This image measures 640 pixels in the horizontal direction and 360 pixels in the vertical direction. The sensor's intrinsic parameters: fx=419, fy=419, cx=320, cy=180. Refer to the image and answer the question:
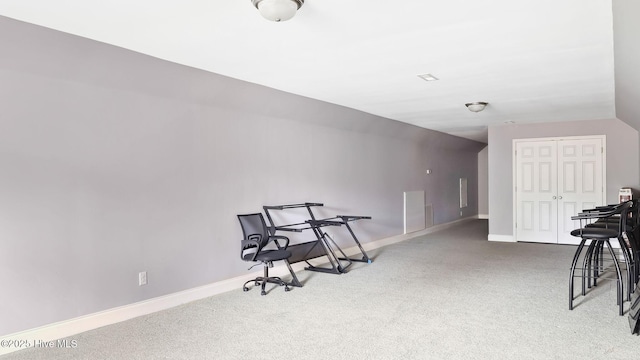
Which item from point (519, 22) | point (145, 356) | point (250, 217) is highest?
point (519, 22)

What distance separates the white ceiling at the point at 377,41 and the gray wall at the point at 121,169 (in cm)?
34

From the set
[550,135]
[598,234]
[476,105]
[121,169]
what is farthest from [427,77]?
[550,135]

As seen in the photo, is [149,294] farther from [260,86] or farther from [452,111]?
[452,111]

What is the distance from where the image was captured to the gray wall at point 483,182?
516 inches

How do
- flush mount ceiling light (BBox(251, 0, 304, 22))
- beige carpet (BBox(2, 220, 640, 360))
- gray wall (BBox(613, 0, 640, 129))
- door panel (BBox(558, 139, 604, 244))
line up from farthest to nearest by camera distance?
door panel (BBox(558, 139, 604, 244)) → beige carpet (BBox(2, 220, 640, 360)) → flush mount ceiling light (BBox(251, 0, 304, 22)) → gray wall (BBox(613, 0, 640, 129))

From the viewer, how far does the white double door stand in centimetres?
768

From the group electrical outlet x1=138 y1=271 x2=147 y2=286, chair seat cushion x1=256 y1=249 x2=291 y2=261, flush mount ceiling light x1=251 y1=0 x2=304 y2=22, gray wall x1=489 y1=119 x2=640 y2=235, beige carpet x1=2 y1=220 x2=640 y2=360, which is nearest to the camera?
flush mount ceiling light x1=251 y1=0 x2=304 y2=22

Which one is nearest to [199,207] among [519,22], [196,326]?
[196,326]

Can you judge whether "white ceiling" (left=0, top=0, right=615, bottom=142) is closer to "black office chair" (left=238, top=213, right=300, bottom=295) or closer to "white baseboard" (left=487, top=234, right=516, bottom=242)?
"black office chair" (left=238, top=213, right=300, bottom=295)

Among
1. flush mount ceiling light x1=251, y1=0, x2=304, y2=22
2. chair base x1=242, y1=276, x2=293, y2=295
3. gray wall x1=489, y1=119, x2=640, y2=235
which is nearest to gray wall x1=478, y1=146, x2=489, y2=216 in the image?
gray wall x1=489, y1=119, x2=640, y2=235

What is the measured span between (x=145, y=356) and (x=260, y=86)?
3.10 metres

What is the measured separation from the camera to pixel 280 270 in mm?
A: 5512

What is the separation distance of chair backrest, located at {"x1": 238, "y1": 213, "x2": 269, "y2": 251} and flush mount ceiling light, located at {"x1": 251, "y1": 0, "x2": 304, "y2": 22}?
2.75m

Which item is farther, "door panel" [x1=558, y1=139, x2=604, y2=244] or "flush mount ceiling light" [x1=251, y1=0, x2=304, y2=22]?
"door panel" [x1=558, y1=139, x2=604, y2=244]
